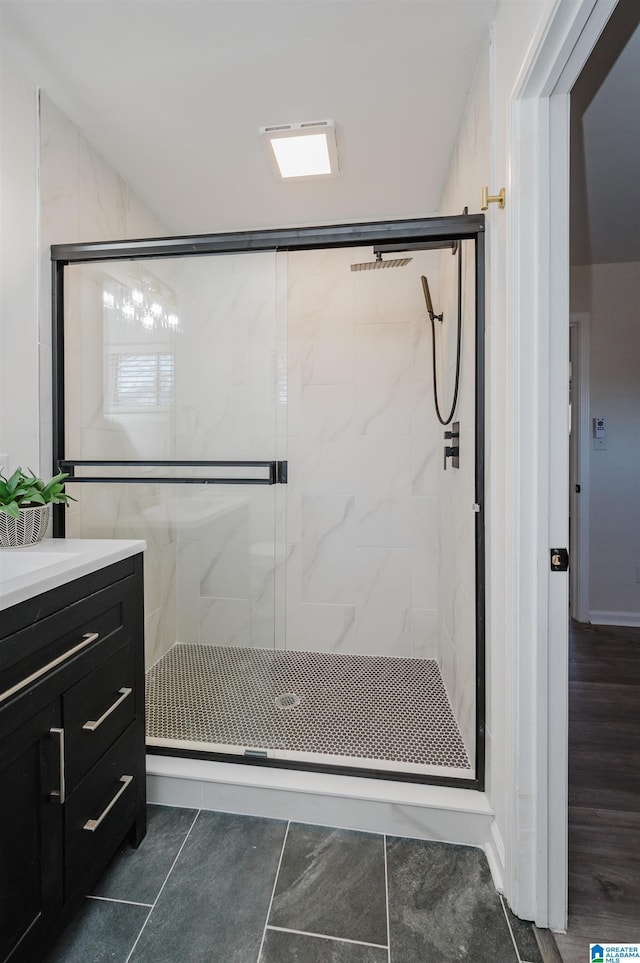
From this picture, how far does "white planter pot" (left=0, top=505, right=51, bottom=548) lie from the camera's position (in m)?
1.29

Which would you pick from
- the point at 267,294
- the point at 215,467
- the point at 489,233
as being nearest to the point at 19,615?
the point at 215,467

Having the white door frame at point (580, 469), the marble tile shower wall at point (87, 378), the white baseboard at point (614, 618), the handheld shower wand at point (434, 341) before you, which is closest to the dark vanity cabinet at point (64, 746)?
the marble tile shower wall at point (87, 378)

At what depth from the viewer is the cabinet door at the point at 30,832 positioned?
0.83 m

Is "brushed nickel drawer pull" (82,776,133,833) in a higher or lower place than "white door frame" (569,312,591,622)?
lower

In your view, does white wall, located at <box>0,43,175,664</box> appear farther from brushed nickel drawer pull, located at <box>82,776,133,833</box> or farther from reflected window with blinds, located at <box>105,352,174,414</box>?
brushed nickel drawer pull, located at <box>82,776,133,833</box>

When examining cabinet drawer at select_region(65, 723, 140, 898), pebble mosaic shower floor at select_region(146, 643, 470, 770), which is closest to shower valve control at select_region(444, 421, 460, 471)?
pebble mosaic shower floor at select_region(146, 643, 470, 770)

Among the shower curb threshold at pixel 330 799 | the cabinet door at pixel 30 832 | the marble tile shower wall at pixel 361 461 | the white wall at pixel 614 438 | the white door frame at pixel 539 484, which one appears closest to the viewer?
the cabinet door at pixel 30 832

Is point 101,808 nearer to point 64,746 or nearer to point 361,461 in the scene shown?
point 64,746

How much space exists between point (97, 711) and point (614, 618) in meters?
3.29

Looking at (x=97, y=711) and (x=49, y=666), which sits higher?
(x=49, y=666)

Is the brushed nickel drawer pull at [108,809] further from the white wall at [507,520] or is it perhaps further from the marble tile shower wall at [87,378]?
the white wall at [507,520]

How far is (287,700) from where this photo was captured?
1840mm

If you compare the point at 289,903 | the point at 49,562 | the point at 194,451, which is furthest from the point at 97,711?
the point at 194,451

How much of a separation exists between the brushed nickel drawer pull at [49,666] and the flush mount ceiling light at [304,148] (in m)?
1.89
